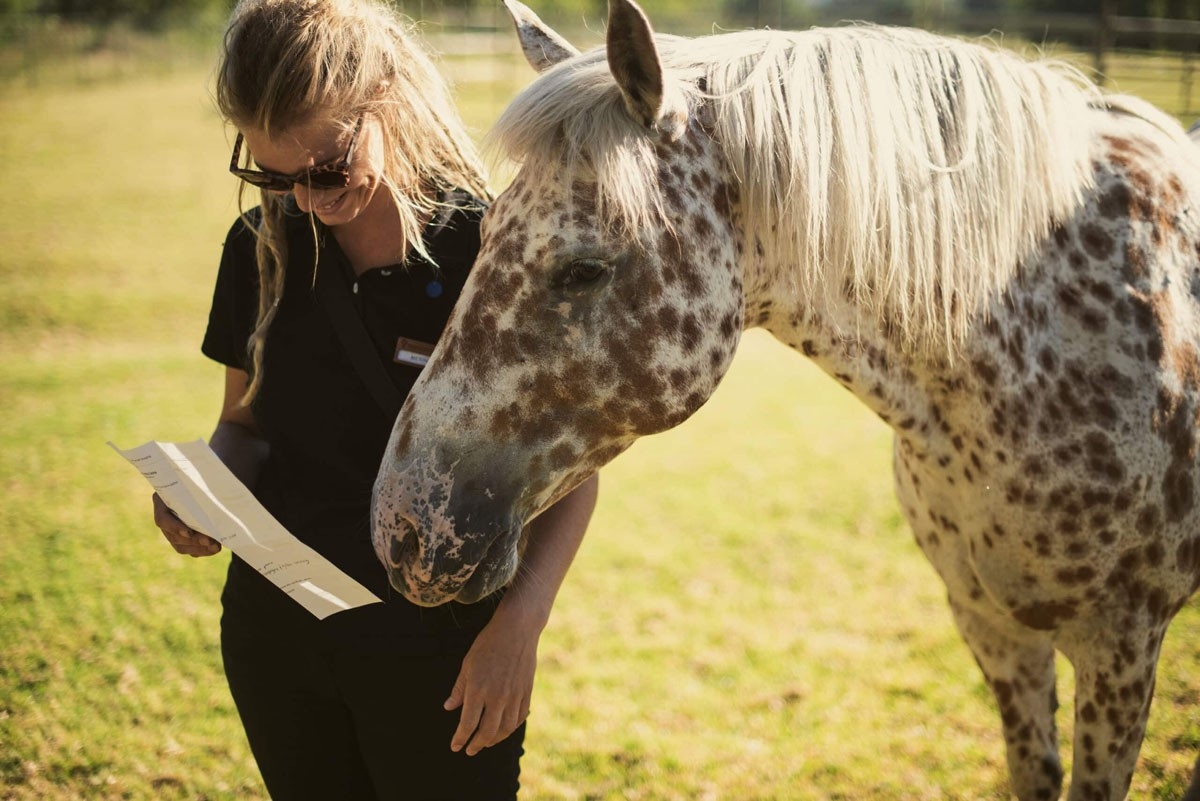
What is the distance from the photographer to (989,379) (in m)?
1.77

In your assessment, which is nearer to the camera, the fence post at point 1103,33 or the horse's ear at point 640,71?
the horse's ear at point 640,71

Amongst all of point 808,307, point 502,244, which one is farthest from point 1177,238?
point 502,244

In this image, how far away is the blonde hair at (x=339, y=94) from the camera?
157 cm

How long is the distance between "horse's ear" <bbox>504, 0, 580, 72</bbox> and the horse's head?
242 mm

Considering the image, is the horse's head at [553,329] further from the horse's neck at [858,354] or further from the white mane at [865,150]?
the horse's neck at [858,354]

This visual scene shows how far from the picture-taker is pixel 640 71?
1.40 metres

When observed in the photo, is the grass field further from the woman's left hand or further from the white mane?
the woman's left hand

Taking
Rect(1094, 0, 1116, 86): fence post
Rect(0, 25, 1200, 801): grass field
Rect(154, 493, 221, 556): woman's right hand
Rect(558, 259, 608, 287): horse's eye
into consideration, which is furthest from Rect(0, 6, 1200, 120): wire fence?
Rect(154, 493, 221, 556): woman's right hand

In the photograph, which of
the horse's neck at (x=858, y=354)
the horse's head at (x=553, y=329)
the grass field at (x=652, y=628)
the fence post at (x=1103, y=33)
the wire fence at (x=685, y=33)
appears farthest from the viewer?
the wire fence at (x=685, y=33)


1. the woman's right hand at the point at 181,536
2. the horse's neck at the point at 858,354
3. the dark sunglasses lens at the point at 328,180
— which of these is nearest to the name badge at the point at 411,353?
the dark sunglasses lens at the point at 328,180

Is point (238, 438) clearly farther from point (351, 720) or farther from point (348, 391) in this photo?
point (351, 720)

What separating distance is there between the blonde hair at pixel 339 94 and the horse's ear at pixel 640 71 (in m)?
0.44

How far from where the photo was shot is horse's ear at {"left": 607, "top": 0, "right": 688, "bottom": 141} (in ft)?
4.32

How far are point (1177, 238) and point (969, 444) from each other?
66 centimetres
